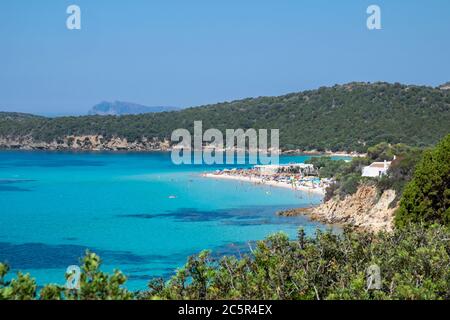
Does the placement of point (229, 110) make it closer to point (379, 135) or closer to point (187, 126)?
point (187, 126)

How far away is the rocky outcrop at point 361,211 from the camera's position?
31438mm

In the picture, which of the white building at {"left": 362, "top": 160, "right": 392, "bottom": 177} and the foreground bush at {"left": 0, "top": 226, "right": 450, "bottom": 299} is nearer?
the foreground bush at {"left": 0, "top": 226, "right": 450, "bottom": 299}

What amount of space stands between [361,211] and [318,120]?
6899cm

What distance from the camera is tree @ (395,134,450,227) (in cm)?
2056

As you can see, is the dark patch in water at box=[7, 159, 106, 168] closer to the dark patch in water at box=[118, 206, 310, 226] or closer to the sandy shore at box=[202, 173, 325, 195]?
the sandy shore at box=[202, 173, 325, 195]

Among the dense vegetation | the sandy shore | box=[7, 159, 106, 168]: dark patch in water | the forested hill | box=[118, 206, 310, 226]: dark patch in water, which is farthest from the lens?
the forested hill

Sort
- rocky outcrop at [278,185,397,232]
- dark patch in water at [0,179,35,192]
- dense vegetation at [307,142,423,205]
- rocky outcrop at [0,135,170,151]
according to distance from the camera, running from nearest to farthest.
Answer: rocky outcrop at [278,185,397,232] → dense vegetation at [307,142,423,205] → dark patch in water at [0,179,35,192] → rocky outcrop at [0,135,170,151]

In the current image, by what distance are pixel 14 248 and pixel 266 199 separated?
22019 mm

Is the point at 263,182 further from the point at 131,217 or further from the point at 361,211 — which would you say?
the point at 361,211

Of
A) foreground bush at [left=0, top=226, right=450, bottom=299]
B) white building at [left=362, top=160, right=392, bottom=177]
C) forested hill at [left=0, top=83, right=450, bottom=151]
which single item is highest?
forested hill at [left=0, top=83, right=450, bottom=151]

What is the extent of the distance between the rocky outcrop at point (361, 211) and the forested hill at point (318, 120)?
38.7 m

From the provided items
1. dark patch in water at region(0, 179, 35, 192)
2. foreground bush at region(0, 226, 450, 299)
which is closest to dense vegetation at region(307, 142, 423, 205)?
foreground bush at region(0, 226, 450, 299)

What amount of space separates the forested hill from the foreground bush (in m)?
64.5
